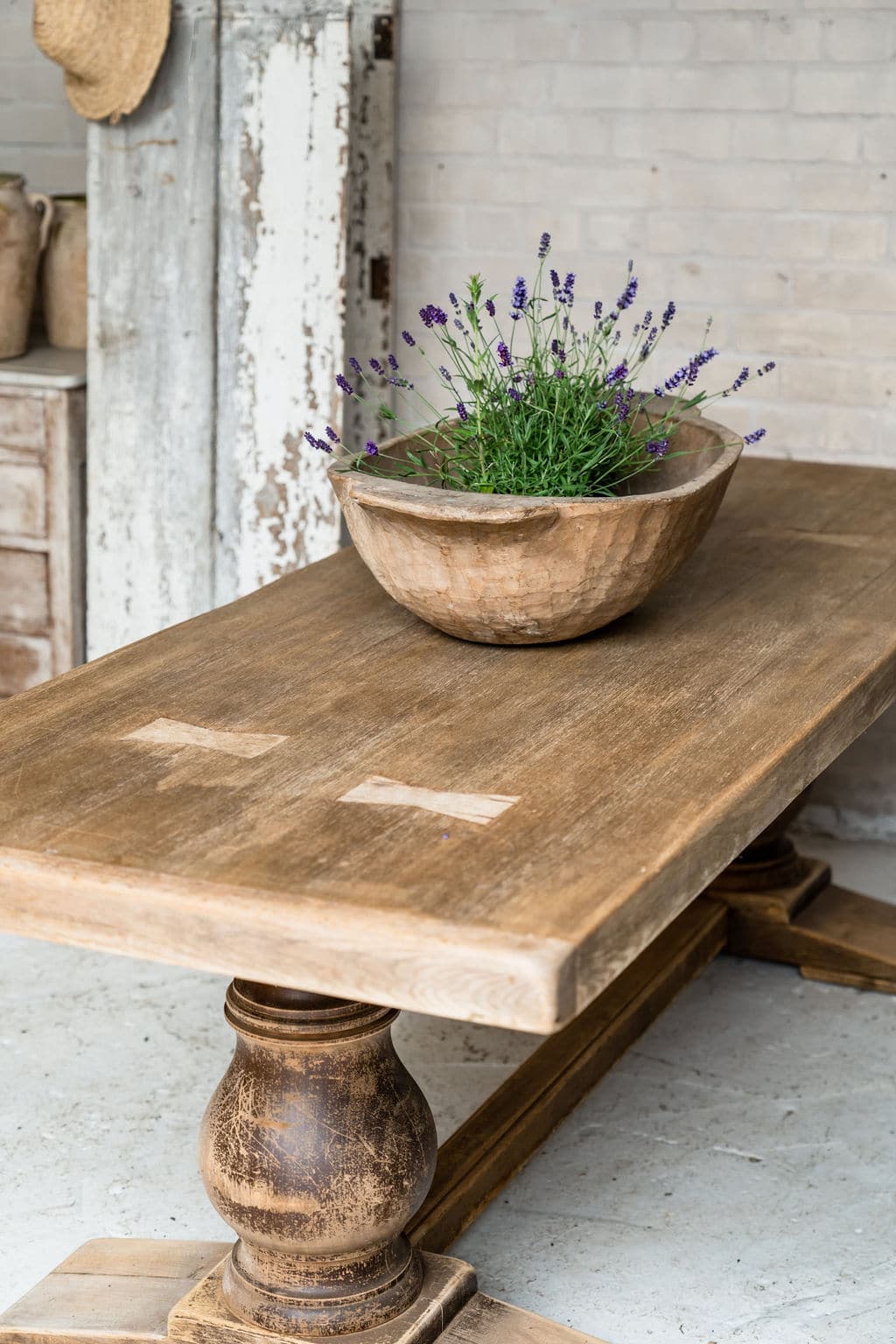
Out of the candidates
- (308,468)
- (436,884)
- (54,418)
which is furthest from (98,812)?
(54,418)

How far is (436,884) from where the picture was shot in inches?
44.4

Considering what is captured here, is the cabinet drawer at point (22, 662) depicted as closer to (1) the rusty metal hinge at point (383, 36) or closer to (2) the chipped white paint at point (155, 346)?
(2) the chipped white paint at point (155, 346)

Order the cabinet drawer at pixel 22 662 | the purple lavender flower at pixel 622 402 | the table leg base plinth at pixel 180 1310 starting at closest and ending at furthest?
the table leg base plinth at pixel 180 1310 < the purple lavender flower at pixel 622 402 < the cabinet drawer at pixel 22 662

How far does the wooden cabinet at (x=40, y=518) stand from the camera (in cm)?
313

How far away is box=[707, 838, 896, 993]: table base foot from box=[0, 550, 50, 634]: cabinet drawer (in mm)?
1471

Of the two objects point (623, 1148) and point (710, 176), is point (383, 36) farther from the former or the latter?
point (623, 1148)

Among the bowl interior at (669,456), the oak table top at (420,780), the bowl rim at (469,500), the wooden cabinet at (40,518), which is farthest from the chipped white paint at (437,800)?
the wooden cabinet at (40,518)

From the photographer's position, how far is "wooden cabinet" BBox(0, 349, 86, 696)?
3.13 m

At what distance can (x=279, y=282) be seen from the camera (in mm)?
2973

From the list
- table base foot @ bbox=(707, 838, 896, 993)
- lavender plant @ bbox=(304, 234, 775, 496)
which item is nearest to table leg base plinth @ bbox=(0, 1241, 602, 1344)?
lavender plant @ bbox=(304, 234, 775, 496)

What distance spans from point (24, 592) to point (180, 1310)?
1965 mm

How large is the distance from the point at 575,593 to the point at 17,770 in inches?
22.0

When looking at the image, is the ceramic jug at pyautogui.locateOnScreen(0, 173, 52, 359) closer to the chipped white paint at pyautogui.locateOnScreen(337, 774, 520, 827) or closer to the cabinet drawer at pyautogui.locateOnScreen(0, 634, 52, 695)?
the cabinet drawer at pyautogui.locateOnScreen(0, 634, 52, 695)

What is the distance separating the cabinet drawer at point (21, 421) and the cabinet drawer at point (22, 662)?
388 mm
